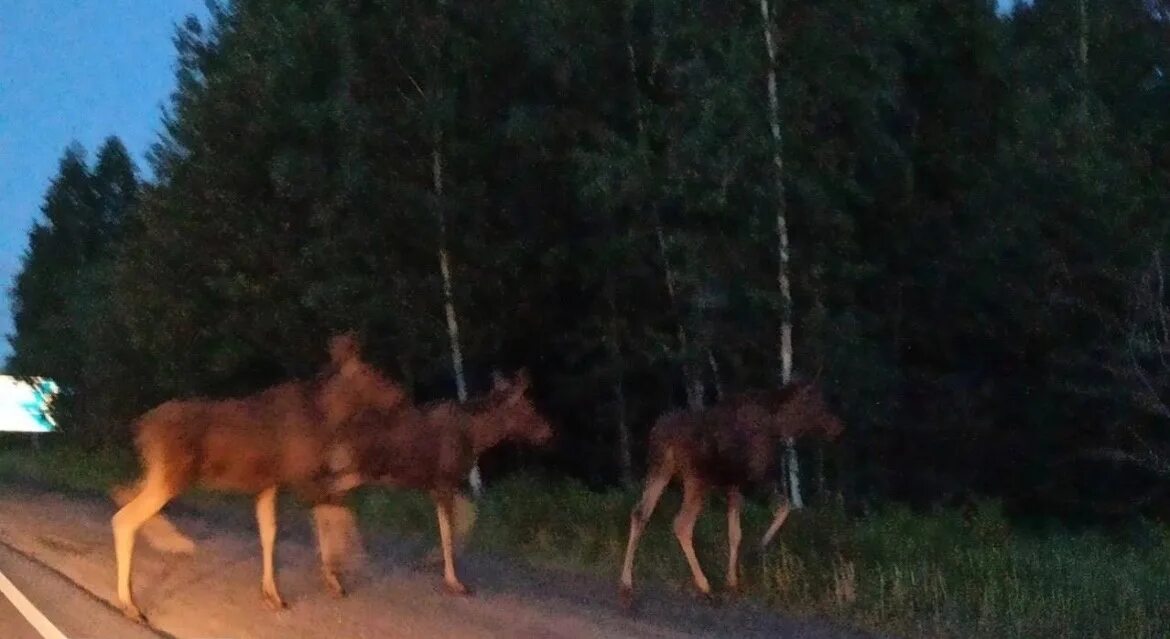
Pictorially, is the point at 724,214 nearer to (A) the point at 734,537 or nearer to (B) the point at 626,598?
(A) the point at 734,537

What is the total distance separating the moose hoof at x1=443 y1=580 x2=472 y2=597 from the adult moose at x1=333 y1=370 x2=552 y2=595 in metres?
0.56

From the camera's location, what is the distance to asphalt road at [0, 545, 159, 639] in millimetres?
11070

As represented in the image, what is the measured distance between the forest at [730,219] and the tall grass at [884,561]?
3023 mm

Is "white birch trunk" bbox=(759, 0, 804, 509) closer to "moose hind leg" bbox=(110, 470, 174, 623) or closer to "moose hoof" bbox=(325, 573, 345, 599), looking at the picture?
"moose hoof" bbox=(325, 573, 345, 599)

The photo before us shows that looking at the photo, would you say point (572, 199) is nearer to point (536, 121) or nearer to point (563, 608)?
point (536, 121)

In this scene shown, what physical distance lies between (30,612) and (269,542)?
216cm

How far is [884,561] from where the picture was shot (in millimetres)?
14664

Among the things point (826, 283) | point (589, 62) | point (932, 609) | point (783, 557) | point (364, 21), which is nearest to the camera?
point (932, 609)

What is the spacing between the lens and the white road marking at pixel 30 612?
438 inches

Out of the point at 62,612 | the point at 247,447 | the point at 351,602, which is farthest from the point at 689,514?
the point at 62,612

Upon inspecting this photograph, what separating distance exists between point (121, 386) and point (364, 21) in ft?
61.7

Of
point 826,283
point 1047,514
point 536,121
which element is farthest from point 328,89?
point 1047,514

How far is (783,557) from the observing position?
1441 centimetres

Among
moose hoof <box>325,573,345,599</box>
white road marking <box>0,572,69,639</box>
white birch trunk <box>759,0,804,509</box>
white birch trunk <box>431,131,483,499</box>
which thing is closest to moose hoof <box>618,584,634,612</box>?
moose hoof <box>325,573,345,599</box>
